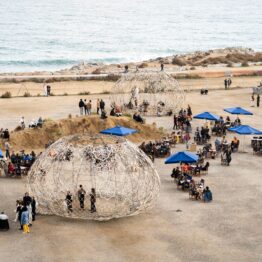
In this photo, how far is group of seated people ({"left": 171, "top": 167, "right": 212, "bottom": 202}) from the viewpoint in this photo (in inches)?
1023

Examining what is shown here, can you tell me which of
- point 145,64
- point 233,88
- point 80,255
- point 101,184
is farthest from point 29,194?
point 145,64

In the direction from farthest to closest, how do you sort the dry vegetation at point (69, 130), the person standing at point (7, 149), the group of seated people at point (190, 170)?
the dry vegetation at point (69, 130) < the person standing at point (7, 149) < the group of seated people at point (190, 170)

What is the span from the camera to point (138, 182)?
25.1m

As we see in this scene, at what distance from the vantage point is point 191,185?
26.9m

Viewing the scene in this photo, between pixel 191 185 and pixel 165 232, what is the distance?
4.53 metres

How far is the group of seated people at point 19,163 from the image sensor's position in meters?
29.2

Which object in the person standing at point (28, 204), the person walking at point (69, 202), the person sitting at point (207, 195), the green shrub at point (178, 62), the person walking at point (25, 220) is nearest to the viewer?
the person walking at point (25, 220)

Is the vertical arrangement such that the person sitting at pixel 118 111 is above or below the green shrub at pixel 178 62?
above

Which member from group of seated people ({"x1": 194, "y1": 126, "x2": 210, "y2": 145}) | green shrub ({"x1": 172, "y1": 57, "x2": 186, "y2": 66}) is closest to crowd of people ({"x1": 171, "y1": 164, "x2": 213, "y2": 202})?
group of seated people ({"x1": 194, "y1": 126, "x2": 210, "y2": 145})

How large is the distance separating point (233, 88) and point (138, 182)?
109 ft

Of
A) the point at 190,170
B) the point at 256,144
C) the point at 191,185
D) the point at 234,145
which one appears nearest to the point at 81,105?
the point at 234,145

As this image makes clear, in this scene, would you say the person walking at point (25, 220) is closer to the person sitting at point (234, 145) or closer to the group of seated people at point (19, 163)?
the group of seated people at point (19, 163)

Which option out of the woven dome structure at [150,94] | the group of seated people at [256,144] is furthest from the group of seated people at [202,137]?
the woven dome structure at [150,94]

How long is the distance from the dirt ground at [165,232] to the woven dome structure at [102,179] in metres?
0.40
